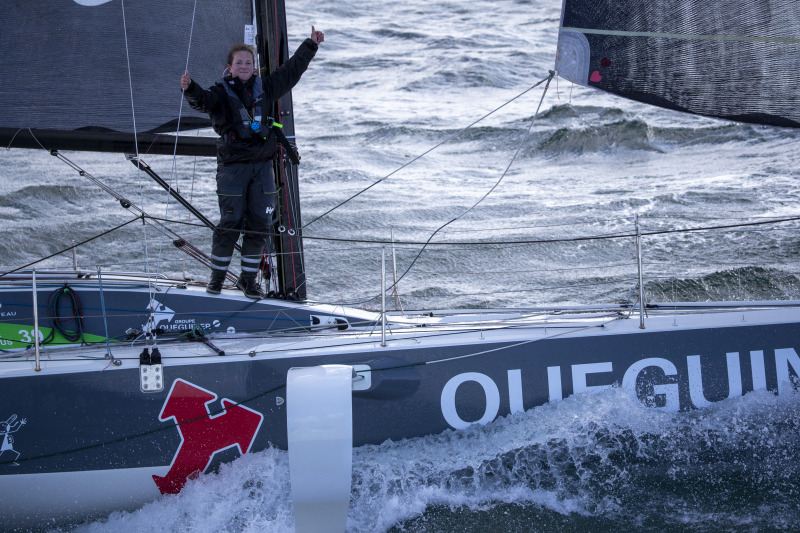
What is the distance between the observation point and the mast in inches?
165

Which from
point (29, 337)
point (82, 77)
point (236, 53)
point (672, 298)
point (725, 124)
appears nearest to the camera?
point (236, 53)

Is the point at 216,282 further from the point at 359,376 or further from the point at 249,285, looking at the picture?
the point at 359,376

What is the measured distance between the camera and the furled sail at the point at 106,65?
401cm

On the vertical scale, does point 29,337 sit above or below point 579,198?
below

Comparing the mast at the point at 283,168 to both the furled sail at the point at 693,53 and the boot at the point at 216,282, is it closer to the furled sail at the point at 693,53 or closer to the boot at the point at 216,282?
the boot at the point at 216,282

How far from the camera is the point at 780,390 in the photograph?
3.32m

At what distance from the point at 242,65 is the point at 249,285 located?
1102mm

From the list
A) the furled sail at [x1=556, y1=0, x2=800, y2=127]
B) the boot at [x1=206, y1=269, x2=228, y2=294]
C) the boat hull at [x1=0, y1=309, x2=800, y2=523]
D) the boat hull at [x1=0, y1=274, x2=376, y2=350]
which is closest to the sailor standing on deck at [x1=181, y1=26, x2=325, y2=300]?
the boot at [x1=206, y1=269, x2=228, y2=294]

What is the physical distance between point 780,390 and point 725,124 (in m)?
7.57

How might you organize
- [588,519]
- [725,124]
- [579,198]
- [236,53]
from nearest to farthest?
[588,519]
[236,53]
[579,198]
[725,124]

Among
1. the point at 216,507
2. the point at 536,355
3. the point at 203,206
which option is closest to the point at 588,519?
the point at 536,355

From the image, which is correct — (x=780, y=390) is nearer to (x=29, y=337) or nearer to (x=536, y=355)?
(x=536, y=355)

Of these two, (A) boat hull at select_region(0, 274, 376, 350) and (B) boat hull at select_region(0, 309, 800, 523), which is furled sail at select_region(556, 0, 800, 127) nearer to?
(B) boat hull at select_region(0, 309, 800, 523)

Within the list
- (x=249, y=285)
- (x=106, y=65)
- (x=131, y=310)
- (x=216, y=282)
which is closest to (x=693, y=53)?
(x=249, y=285)
